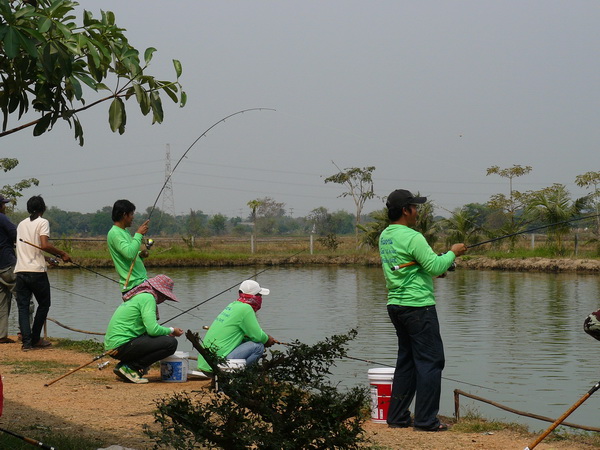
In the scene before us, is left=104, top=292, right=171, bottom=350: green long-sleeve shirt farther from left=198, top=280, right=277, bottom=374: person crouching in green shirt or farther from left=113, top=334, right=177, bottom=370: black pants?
left=198, top=280, right=277, bottom=374: person crouching in green shirt

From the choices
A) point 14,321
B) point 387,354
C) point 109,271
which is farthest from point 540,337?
point 109,271

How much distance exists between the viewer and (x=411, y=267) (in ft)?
18.2

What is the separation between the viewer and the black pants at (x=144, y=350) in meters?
7.13

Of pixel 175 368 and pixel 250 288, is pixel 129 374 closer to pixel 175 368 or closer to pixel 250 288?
pixel 175 368

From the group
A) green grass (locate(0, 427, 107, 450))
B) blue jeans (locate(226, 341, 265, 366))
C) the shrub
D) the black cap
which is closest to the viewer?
the shrub

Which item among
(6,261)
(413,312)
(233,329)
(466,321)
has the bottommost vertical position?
(466,321)

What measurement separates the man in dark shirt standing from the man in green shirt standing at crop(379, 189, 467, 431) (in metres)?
4.74

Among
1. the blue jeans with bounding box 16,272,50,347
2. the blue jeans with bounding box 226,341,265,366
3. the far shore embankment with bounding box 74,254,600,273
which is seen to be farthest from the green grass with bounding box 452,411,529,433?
the far shore embankment with bounding box 74,254,600,273

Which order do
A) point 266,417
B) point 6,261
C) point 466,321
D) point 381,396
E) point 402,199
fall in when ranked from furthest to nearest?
point 466,321 → point 6,261 → point 381,396 → point 402,199 → point 266,417

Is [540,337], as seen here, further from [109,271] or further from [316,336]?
[109,271]

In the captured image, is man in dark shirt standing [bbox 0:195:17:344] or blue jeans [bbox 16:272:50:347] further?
man in dark shirt standing [bbox 0:195:17:344]

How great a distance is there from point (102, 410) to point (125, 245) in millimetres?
1639

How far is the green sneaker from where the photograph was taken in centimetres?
716

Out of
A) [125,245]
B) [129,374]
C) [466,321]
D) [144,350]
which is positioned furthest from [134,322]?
[466,321]
